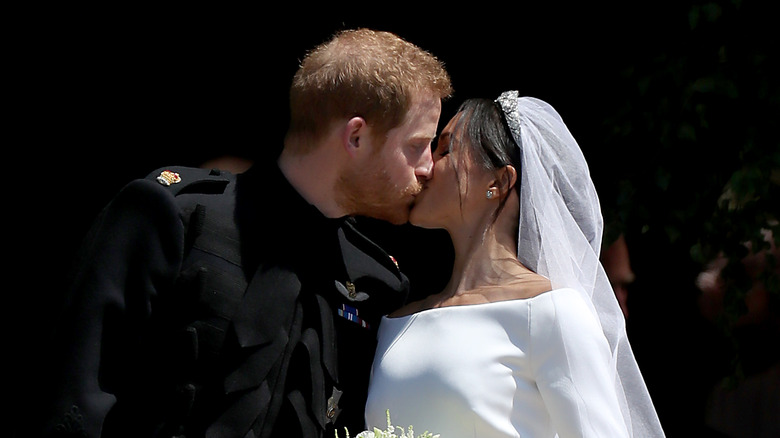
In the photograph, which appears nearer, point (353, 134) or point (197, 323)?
point (197, 323)

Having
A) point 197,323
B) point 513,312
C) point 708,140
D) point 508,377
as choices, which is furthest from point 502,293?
point 708,140

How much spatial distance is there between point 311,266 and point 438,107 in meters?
0.53

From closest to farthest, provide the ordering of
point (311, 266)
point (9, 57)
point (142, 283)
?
point (142, 283)
point (311, 266)
point (9, 57)

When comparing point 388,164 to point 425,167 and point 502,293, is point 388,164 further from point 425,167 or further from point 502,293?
point 502,293

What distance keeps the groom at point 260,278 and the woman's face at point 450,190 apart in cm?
4

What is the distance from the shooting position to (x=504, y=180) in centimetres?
276

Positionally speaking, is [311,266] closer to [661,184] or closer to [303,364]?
[303,364]

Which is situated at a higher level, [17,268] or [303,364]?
[303,364]

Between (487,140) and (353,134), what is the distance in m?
0.37

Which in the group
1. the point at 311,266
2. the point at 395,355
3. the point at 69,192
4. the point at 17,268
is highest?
the point at 311,266

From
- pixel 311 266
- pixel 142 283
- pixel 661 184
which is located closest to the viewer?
pixel 142 283

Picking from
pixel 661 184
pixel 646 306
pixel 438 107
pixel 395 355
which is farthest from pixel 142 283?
pixel 646 306

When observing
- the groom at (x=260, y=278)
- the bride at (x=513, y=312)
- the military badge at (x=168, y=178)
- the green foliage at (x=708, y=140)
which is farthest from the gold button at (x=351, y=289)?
the green foliage at (x=708, y=140)

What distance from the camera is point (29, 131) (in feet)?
13.4
